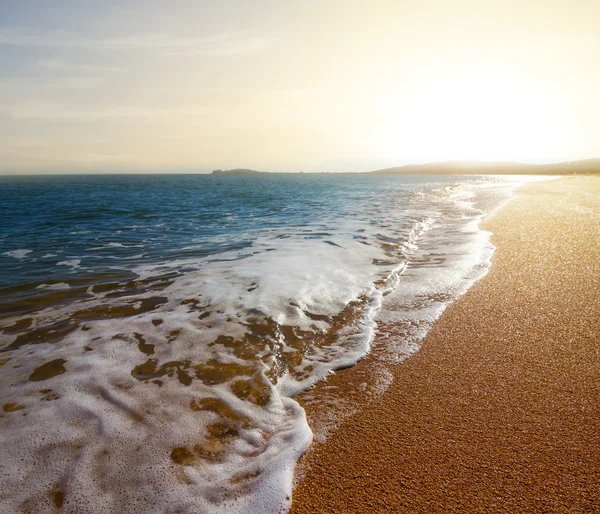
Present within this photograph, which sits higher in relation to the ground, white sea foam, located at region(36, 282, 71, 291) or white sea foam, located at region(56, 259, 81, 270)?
white sea foam, located at region(56, 259, 81, 270)

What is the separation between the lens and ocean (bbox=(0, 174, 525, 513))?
2.57 metres

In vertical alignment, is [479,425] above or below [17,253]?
above

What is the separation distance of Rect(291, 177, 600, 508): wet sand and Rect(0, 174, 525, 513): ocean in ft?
1.22

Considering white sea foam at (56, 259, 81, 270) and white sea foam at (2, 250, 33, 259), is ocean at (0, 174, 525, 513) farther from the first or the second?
white sea foam at (2, 250, 33, 259)

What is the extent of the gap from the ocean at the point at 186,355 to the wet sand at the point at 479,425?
373mm

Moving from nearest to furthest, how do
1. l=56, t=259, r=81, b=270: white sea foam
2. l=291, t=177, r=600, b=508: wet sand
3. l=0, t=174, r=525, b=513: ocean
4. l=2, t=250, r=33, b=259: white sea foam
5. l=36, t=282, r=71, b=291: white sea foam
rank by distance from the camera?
1. l=291, t=177, r=600, b=508: wet sand
2. l=0, t=174, r=525, b=513: ocean
3. l=36, t=282, r=71, b=291: white sea foam
4. l=56, t=259, r=81, b=270: white sea foam
5. l=2, t=250, r=33, b=259: white sea foam

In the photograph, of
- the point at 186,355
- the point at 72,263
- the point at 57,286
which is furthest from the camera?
the point at 72,263

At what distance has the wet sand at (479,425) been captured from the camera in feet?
7.42

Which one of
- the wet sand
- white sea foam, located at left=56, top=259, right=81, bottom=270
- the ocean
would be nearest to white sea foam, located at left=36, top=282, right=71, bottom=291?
the ocean

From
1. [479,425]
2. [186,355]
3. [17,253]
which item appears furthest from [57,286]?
[479,425]

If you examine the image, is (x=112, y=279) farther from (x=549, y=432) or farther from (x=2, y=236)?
(x=2, y=236)

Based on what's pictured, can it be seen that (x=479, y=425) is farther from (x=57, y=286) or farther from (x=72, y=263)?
(x=72, y=263)

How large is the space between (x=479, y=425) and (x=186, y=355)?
11.3 feet

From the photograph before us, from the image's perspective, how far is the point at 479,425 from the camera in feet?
9.36
